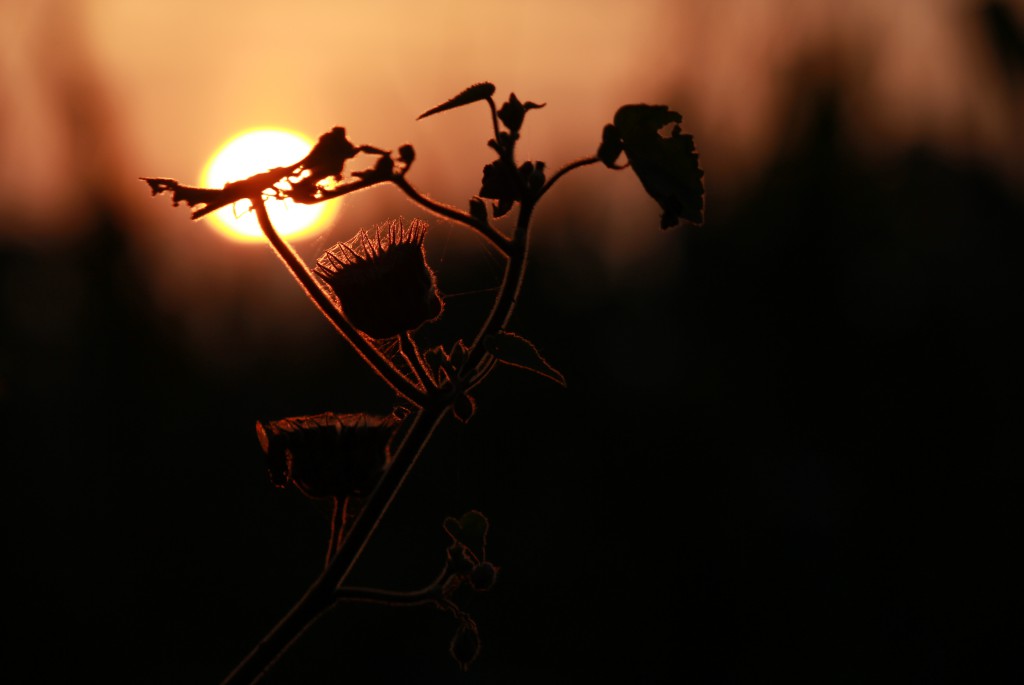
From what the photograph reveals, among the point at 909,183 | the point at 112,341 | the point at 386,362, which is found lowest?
the point at 112,341

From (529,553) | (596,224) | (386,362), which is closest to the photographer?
(386,362)

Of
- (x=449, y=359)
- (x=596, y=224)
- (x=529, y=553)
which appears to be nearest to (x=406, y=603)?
(x=449, y=359)

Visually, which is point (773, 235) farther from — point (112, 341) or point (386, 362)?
point (386, 362)

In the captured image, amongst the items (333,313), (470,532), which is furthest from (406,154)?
(470,532)

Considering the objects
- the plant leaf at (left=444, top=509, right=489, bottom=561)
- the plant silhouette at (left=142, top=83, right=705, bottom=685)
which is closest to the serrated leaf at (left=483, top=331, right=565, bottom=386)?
the plant silhouette at (left=142, top=83, right=705, bottom=685)

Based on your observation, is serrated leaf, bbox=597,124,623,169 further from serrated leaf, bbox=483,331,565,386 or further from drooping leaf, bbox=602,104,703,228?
serrated leaf, bbox=483,331,565,386

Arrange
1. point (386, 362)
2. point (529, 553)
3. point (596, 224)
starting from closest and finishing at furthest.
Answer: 1. point (386, 362)
2. point (529, 553)
3. point (596, 224)

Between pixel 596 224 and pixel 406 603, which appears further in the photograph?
pixel 596 224
